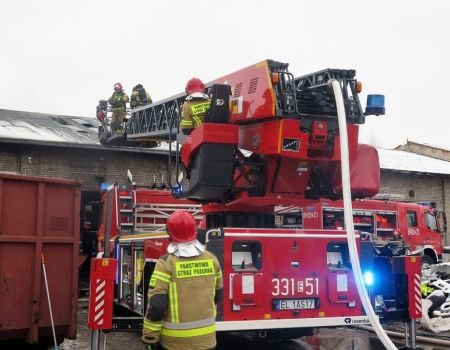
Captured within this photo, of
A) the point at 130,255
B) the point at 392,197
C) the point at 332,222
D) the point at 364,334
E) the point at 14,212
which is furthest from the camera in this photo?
the point at 392,197

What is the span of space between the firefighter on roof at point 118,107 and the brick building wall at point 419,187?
16059 mm

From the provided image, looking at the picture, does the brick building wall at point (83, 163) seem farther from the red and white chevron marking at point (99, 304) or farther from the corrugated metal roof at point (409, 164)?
the red and white chevron marking at point (99, 304)

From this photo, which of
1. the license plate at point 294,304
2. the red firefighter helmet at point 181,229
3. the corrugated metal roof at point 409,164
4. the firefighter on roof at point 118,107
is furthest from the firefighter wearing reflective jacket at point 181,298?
the corrugated metal roof at point 409,164

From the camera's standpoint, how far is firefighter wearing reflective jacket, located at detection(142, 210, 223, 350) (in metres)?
3.92

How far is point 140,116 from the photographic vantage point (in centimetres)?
1060

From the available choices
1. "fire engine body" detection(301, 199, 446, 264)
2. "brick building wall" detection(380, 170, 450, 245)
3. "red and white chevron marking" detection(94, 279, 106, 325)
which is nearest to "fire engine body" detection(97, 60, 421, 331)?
"red and white chevron marking" detection(94, 279, 106, 325)

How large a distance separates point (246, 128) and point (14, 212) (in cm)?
279

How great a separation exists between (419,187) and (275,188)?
72.6 feet

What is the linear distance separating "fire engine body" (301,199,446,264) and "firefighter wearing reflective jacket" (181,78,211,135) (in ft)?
26.0

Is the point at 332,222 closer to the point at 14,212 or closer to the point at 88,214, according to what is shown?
the point at 88,214

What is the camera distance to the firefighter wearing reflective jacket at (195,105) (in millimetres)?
6477

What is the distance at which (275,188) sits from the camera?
6531 mm

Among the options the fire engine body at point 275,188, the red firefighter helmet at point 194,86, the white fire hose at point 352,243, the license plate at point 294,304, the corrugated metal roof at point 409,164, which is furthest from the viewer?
the corrugated metal roof at point 409,164

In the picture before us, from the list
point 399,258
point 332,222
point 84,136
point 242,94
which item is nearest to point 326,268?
point 399,258
